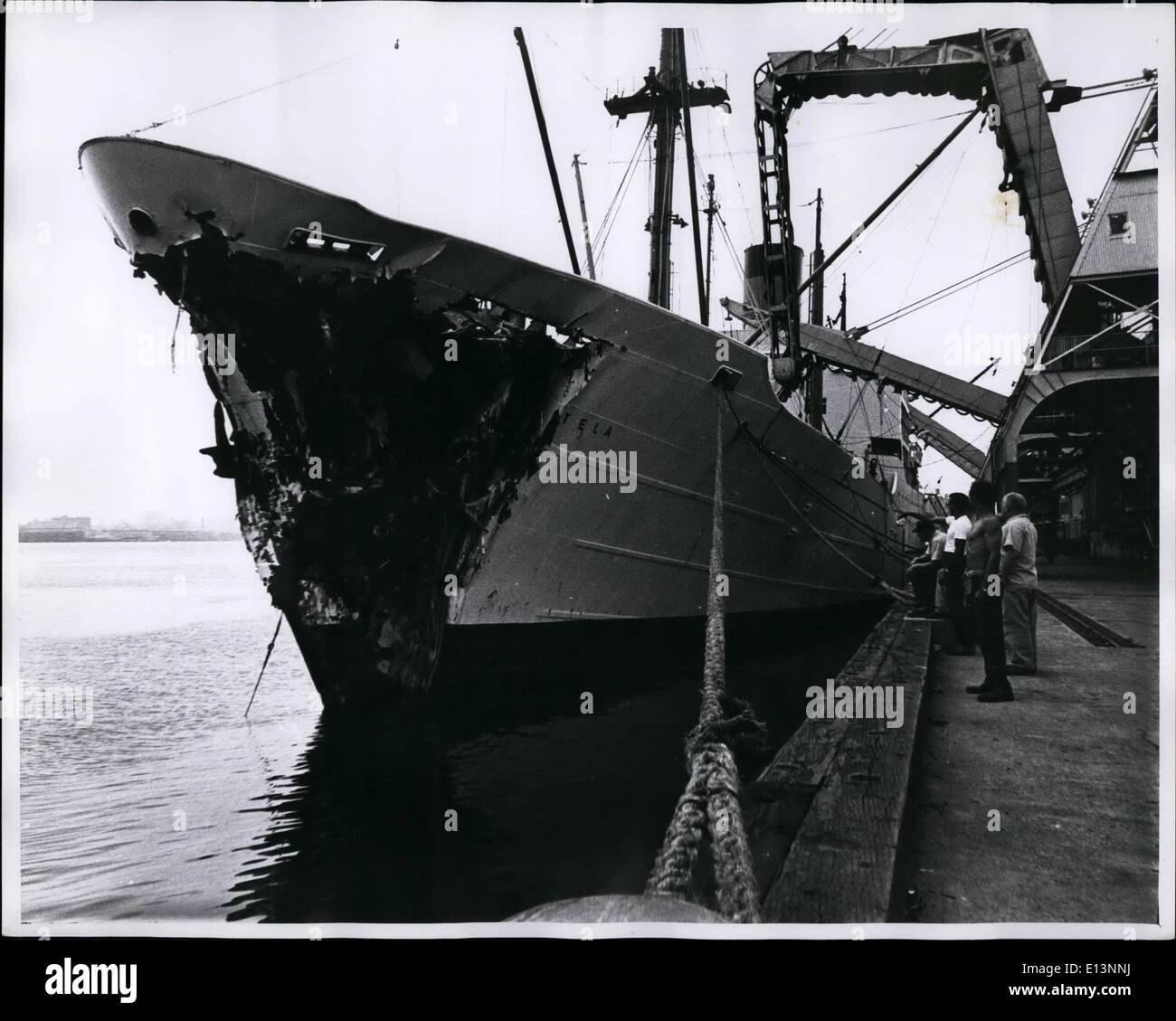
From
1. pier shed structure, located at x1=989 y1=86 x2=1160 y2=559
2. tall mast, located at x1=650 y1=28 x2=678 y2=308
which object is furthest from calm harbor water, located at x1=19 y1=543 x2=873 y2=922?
tall mast, located at x1=650 y1=28 x2=678 y2=308

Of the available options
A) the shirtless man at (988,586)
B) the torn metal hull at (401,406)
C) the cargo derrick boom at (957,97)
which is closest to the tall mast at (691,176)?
the cargo derrick boom at (957,97)

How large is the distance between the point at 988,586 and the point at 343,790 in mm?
3753

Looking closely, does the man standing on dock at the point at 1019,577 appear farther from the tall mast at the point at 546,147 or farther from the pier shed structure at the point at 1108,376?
the tall mast at the point at 546,147

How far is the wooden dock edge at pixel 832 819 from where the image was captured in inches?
71.2

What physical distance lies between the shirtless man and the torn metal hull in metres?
2.63

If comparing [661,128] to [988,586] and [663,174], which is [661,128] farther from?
[988,586]

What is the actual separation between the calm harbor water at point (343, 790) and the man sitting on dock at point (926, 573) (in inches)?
56.4

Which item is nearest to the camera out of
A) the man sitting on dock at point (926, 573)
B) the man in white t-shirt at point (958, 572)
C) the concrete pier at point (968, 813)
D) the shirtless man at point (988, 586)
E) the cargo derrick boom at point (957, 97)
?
the concrete pier at point (968, 813)

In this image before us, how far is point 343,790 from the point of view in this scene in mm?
3957

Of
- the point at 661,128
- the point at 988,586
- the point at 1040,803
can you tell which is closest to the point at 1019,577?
the point at 988,586

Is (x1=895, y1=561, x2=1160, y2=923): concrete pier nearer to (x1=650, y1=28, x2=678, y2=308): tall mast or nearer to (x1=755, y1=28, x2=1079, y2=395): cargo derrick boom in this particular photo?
(x1=755, y1=28, x2=1079, y2=395): cargo derrick boom
